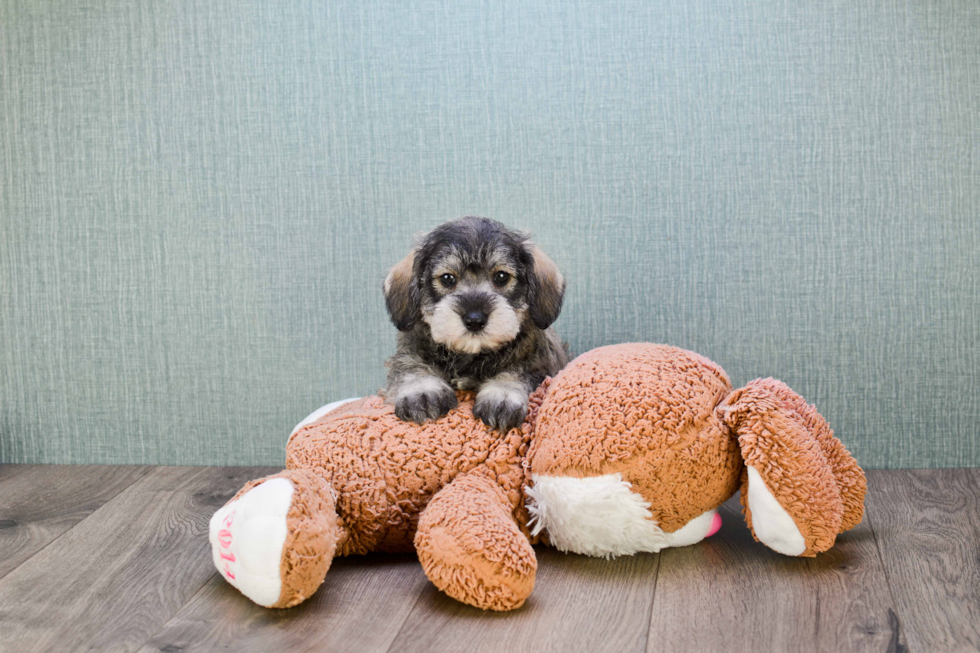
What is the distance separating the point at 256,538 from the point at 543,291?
35.4 inches

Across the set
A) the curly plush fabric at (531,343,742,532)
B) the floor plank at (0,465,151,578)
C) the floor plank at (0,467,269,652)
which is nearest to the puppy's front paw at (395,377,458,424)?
the curly plush fabric at (531,343,742,532)

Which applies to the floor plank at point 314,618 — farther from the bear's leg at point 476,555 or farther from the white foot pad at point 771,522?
→ the white foot pad at point 771,522

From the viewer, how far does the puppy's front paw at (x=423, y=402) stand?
73.0 inches

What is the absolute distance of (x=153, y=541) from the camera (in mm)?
1989

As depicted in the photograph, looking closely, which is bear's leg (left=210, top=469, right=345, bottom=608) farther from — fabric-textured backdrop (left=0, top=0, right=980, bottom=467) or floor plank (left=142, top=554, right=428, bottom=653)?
fabric-textured backdrop (left=0, top=0, right=980, bottom=467)

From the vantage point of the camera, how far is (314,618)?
1527mm

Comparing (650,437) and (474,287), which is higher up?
(474,287)

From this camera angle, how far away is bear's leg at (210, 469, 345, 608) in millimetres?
1471

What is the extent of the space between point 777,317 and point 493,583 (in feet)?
4.69

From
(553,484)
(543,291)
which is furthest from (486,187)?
(553,484)

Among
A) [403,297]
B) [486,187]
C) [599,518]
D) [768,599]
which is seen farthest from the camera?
[486,187]

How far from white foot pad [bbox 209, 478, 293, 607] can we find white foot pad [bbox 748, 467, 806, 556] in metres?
0.92

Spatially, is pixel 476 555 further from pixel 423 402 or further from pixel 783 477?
pixel 783 477

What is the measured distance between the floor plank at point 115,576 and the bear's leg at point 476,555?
54cm
